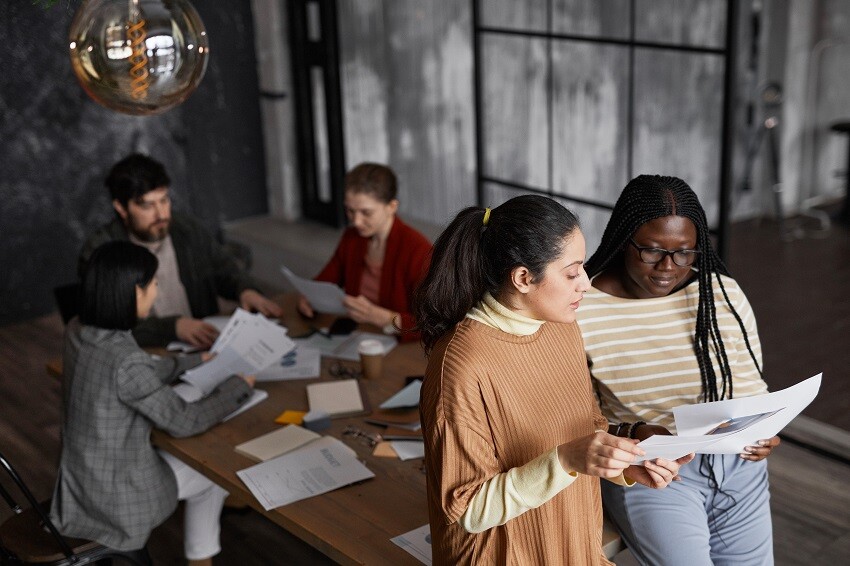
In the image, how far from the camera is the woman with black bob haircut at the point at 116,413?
261cm

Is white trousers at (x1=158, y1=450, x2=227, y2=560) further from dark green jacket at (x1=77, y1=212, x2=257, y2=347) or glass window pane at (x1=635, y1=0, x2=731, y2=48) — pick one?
glass window pane at (x1=635, y1=0, x2=731, y2=48)

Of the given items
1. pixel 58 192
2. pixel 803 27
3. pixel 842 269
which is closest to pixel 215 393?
pixel 58 192

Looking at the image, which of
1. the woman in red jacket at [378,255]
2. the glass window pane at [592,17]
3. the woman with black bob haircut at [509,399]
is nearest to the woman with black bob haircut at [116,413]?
the woman in red jacket at [378,255]

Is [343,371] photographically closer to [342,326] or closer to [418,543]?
[342,326]

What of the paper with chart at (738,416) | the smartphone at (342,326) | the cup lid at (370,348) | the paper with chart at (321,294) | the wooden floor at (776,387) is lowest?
the wooden floor at (776,387)

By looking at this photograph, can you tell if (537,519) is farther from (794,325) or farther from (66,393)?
(794,325)

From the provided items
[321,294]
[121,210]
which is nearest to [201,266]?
[121,210]

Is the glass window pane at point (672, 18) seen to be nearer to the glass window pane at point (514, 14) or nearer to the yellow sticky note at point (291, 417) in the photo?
the glass window pane at point (514, 14)

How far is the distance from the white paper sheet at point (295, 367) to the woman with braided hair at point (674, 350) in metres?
0.99

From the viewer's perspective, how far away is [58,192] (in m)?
5.59

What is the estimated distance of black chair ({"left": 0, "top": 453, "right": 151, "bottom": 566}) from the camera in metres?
2.57

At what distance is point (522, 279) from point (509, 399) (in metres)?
0.22

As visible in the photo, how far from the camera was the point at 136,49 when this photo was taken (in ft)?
7.19

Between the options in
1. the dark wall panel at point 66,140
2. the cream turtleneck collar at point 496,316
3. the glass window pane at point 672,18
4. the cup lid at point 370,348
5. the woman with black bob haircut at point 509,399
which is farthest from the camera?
the dark wall panel at point 66,140
